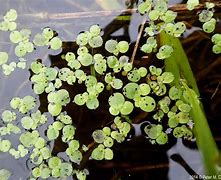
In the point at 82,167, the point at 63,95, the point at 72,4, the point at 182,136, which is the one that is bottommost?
the point at 82,167

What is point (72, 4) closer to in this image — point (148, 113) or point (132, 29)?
point (132, 29)

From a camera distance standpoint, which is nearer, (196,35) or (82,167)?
(82,167)

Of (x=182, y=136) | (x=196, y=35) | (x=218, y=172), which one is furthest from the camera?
(x=196, y=35)

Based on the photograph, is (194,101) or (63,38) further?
(63,38)

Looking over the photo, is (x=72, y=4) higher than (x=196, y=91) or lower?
higher

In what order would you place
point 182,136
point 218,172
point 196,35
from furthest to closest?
point 196,35, point 182,136, point 218,172

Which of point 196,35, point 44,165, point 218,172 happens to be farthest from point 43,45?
point 218,172

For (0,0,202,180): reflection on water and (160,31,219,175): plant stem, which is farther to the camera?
(0,0,202,180): reflection on water

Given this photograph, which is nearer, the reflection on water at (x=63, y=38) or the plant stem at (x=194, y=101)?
the plant stem at (x=194, y=101)
